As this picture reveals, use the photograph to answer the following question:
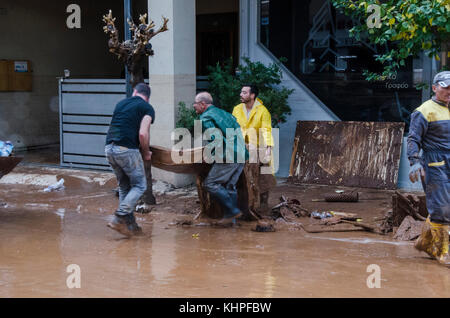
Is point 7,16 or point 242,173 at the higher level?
point 7,16

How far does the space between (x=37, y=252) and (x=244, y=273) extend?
2.40 meters

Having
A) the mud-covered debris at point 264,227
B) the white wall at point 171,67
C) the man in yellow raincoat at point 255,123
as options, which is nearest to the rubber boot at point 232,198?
the mud-covered debris at point 264,227

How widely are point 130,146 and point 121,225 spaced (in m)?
0.97

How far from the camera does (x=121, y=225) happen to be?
704 centimetres

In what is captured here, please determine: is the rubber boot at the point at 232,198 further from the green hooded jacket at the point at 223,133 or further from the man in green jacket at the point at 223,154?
the green hooded jacket at the point at 223,133

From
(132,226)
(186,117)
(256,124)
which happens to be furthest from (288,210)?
(186,117)

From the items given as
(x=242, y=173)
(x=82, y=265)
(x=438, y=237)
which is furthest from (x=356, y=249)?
(x=82, y=265)

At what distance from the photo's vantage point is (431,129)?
6016 millimetres

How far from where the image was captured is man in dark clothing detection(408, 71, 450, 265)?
591cm

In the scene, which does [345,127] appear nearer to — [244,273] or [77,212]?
[77,212]

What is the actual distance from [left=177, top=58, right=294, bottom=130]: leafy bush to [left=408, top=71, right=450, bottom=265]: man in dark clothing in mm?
4564

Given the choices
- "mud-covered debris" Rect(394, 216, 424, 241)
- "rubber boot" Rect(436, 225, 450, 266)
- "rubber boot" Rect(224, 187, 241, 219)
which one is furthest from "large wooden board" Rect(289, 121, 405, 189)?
"rubber boot" Rect(436, 225, 450, 266)

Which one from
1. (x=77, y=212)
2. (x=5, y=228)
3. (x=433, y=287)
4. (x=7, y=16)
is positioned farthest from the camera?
(x=7, y=16)

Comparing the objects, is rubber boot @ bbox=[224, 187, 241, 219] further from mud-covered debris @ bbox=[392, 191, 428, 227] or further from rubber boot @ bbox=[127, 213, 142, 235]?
mud-covered debris @ bbox=[392, 191, 428, 227]
